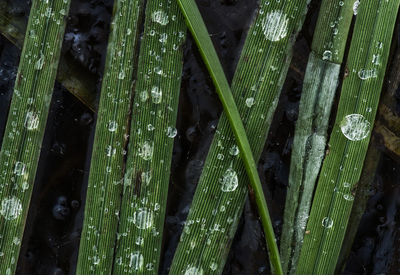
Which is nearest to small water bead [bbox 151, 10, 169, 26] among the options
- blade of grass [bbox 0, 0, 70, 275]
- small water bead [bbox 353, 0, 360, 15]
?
blade of grass [bbox 0, 0, 70, 275]

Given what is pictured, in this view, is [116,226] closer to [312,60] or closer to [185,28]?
[185,28]

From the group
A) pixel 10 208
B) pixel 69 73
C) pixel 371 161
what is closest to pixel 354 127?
pixel 371 161

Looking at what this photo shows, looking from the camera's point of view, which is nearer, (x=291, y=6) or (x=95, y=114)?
(x=291, y=6)

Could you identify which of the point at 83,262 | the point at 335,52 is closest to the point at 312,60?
the point at 335,52

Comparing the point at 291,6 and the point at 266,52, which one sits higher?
the point at 291,6

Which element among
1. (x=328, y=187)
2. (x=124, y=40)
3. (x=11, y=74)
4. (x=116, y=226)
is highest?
(x=124, y=40)

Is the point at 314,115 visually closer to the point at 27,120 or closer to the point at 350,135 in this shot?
the point at 350,135

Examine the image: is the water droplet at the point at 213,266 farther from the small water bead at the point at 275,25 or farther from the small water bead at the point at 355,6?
the small water bead at the point at 355,6
